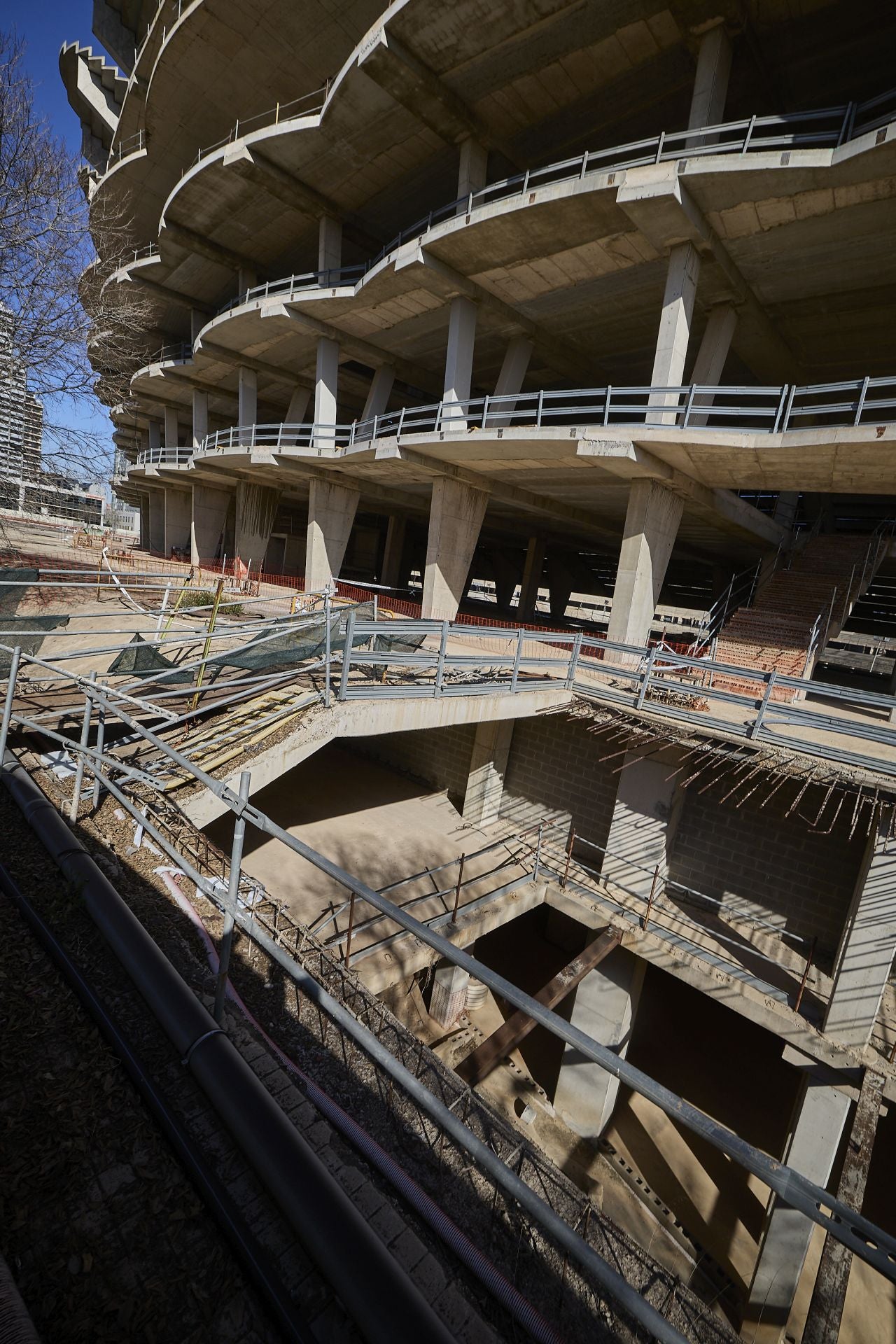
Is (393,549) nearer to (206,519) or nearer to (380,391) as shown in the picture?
(206,519)

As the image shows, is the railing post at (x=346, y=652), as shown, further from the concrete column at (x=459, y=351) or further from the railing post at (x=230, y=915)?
the concrete column at (x=459, y=351)

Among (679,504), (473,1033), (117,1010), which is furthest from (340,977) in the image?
(679,504)

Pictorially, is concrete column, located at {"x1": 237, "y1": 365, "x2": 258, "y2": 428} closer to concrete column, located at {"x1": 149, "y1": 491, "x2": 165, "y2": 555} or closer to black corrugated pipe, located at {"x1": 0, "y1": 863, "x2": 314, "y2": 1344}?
concrete column, located at {"x1": 149, "y1": 491, "x2": 165, "y2": 555}

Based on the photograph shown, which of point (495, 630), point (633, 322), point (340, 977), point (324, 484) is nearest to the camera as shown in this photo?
point (340, 977)

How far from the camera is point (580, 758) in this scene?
12.1 m

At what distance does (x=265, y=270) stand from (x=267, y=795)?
23303 millimetres

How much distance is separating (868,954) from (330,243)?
74.8ft

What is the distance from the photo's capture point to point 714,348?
12195 millimetres

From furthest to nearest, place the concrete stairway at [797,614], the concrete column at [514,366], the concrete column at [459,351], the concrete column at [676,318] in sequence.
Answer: the concrete column at [514,366]
the concrete column at [459,351]
the concrete stairway at [797,614]
the concrete column at [676,318]

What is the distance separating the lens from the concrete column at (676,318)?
1068 cm

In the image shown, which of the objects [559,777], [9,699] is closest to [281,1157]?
[9,699]

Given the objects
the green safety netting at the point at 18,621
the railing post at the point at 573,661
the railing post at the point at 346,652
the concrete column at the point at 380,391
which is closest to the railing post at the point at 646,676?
the railing post at the point at 573,661

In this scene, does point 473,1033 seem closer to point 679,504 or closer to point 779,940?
point 779,940

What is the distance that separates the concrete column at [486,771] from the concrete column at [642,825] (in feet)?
10.1
